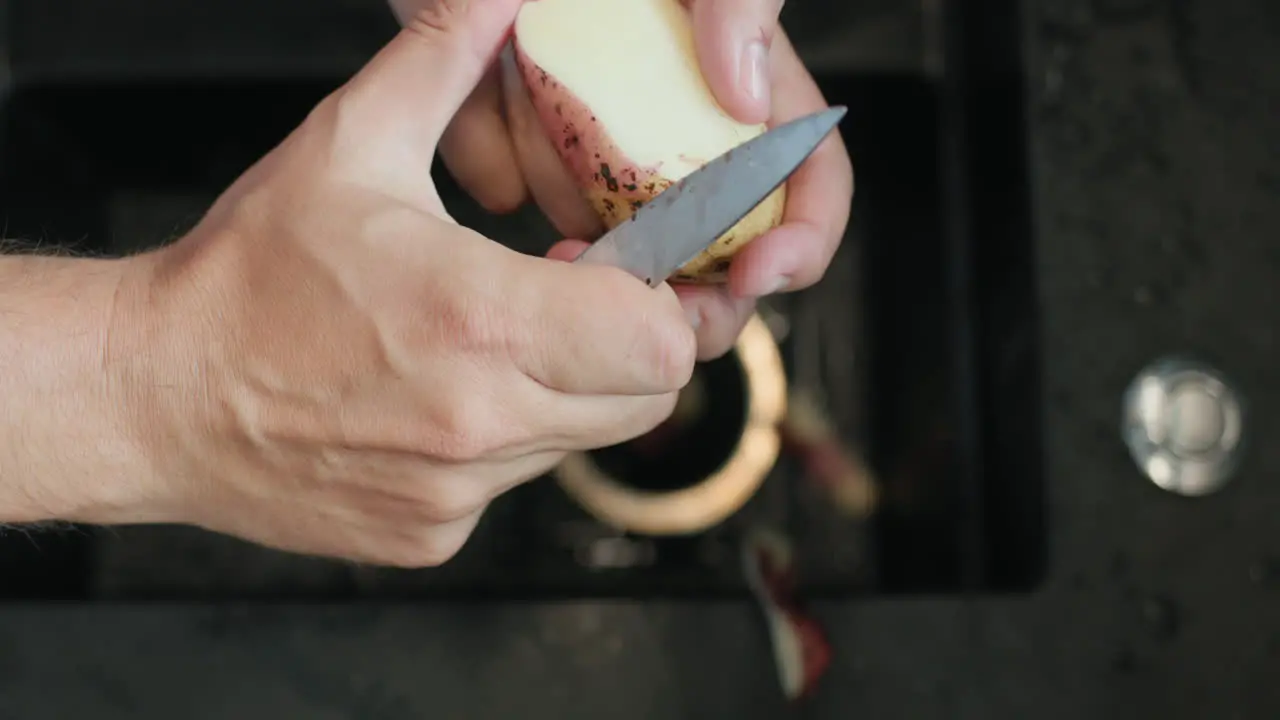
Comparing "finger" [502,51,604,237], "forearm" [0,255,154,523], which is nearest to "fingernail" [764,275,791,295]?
"finger" [502,51,604,237]

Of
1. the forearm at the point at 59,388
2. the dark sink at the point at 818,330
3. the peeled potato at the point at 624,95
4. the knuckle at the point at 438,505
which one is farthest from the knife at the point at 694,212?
the dark sink at the point at 818,330

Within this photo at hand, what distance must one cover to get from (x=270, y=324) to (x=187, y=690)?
34 centimetres

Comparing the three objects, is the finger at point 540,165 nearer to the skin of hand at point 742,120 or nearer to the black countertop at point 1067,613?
the skin of hand at point 742,120

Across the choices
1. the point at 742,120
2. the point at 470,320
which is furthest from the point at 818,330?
the point at 470,320

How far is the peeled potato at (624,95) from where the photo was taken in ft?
1.72

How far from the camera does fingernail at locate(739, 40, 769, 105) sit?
53 centimetres

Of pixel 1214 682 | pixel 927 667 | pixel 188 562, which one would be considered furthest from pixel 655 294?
pixel 188 562

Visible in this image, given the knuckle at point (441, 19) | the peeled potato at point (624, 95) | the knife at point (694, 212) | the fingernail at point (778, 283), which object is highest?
the knuckle at point (441, 19)

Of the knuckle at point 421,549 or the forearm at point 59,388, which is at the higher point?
the forearm at point 59,388

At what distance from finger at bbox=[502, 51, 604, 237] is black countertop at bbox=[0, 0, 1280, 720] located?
27 centimetres

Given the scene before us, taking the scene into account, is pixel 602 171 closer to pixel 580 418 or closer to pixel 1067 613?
pixel 580 418

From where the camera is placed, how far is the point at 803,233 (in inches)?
22.6

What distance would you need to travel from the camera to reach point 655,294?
1.57ft

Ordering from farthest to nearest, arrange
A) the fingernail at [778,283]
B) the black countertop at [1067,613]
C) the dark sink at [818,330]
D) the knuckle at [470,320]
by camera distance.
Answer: the dark sink at [818,330] < the black countertop at [1067,613] < the fingernail at [778,283] < the knuckle at [470,320]
